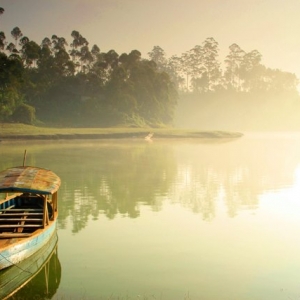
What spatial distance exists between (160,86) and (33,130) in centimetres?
4558

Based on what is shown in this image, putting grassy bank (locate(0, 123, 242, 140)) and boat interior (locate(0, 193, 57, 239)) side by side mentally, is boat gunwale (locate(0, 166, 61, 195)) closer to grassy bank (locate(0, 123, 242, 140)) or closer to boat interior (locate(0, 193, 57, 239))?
boat interior (locate(0, 193, 57, 239))

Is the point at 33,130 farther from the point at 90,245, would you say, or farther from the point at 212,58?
the point at 212,58

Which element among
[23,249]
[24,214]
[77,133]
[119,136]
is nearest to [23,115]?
[77,133]

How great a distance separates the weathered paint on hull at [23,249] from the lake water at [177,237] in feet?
2.66

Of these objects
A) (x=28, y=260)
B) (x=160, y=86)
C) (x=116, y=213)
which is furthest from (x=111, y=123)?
(x=28, y=260)

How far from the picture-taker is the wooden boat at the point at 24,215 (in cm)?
1209

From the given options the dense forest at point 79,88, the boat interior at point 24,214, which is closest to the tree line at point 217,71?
the dense forest at point 79,88

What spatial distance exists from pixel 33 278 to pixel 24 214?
428 cm

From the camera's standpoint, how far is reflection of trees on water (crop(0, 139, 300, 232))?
2204 centimetres

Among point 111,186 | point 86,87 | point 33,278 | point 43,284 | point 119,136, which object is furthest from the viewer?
point 86,87

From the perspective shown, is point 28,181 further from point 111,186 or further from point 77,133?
point 77,133

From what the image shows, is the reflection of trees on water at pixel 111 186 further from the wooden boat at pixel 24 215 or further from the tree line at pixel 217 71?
the tree line at pixel 217 71

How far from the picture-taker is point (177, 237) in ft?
54.1

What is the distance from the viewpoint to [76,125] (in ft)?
310
